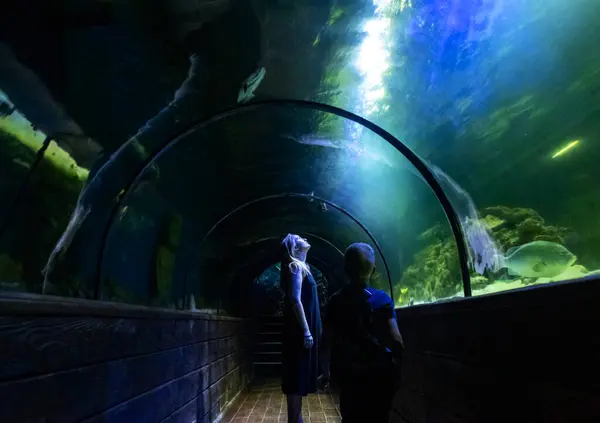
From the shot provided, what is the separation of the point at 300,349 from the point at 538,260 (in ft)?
7.73

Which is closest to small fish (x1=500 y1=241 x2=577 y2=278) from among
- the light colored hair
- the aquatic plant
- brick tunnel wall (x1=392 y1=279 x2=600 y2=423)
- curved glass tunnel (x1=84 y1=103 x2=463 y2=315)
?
brick tunnel wall (x1=392 y1=279 x2=600 y2=423)

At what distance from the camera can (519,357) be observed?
2312 mm

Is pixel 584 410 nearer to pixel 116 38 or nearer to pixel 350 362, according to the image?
pixel 350 362

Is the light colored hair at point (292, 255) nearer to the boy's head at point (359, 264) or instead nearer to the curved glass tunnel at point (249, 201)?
the boy's head at point (359, 264)

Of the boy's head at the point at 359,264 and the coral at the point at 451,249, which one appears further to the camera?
the coral at the point at 451,249

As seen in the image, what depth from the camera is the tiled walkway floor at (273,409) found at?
26.0ft

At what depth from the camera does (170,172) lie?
552 cm

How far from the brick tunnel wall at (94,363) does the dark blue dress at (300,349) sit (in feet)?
3.74

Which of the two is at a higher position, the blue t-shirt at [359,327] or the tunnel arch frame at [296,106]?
the tunnel arch frame at [296,106]

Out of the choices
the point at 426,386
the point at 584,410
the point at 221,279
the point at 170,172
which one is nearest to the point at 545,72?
the point at 426,386

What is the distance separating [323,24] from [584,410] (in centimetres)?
327

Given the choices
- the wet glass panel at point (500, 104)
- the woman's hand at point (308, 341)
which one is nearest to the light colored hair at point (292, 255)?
the woman's hand at point (308, 341)

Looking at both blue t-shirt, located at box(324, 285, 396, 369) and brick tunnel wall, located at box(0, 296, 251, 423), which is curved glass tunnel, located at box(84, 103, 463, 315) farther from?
blue t-shirt, located at box(324, 285, 396, 369)

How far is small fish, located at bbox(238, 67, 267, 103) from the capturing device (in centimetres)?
453
